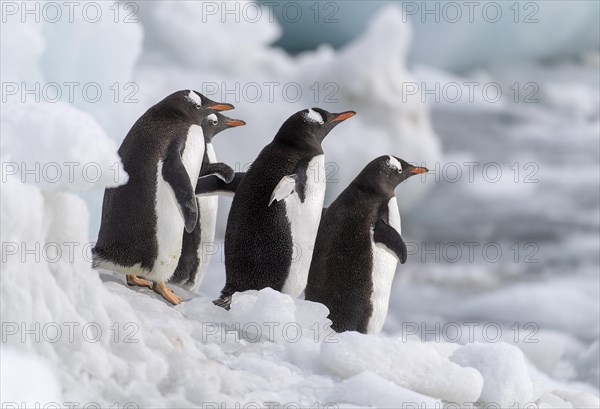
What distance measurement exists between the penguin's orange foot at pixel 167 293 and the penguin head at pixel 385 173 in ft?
2.47

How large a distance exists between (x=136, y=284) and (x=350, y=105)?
9035 mm

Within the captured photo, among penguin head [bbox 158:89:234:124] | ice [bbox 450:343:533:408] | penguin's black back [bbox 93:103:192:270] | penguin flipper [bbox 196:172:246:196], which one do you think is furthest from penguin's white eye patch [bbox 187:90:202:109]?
ice [bbox 450:343:533:408]

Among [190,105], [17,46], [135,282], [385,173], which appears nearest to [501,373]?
[385,173]

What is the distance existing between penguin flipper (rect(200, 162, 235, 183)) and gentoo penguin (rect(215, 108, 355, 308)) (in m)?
0.05

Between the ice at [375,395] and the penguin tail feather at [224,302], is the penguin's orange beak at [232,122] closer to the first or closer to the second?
the penguin tail feather at [224,302]

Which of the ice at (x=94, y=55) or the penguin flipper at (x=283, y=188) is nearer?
the penguin flipper at (x=283, y=188)

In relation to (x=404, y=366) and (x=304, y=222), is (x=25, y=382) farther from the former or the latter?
(x=304, y=222)

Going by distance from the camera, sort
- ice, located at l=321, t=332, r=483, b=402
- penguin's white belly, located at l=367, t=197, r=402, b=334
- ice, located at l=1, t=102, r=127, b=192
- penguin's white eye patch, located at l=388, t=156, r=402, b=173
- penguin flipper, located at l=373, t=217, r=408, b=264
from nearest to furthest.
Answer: ice, located at l=1, t=102, r=127, b=192
ice, located at l=321, t=332, r=483, b=402
penguin flipper, located at l=373, t=217, r=408, b=264
penguin's white belly, located at l=367, t=197, r=402, b=334
penguin's white eye patch, located at l=388, t=156, r=402, b=173

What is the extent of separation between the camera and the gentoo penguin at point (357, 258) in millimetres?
3074

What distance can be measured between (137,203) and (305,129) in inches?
23.5

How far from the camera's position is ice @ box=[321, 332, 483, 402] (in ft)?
7.58

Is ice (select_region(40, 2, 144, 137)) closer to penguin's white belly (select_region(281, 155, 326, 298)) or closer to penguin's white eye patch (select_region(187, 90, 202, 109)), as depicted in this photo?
penguin's white eye patch (select_region(187, 90, 202, 109))

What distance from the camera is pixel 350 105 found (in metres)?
11.8

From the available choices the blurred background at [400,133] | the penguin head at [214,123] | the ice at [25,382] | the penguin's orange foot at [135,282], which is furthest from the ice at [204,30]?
the ice at [25,382]
